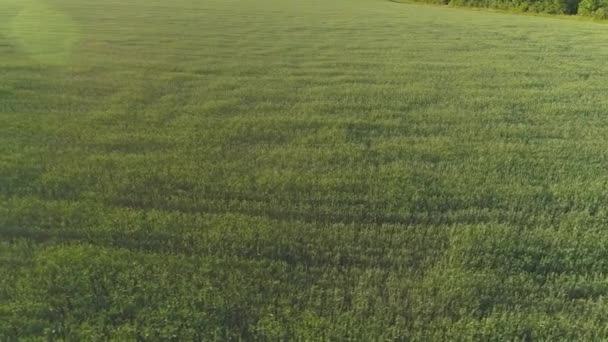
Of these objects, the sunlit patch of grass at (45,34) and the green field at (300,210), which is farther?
the sunlit patch of grass at (45,34)

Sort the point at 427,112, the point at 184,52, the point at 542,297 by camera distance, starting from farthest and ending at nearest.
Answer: the point at 184,52, the point at 427,112, the point at 542,297

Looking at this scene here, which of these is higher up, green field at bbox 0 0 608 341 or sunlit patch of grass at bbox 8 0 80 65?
sunlit patch of grass at bbox 8 0 80 65

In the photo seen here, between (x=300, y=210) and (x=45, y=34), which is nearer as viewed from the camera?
(x=300, y=210)

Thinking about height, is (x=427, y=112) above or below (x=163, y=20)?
below

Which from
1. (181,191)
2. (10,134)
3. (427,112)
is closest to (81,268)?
(181,191)

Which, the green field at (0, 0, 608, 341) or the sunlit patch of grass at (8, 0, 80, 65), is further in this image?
the sunlit patch of grass at (8, 0, 80, 65)

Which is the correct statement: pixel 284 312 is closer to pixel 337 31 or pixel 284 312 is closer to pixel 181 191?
pixel 181 191

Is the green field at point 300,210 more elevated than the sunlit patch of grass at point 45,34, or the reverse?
the sunlit patch of grass at point 45,34

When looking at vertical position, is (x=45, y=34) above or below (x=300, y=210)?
above
